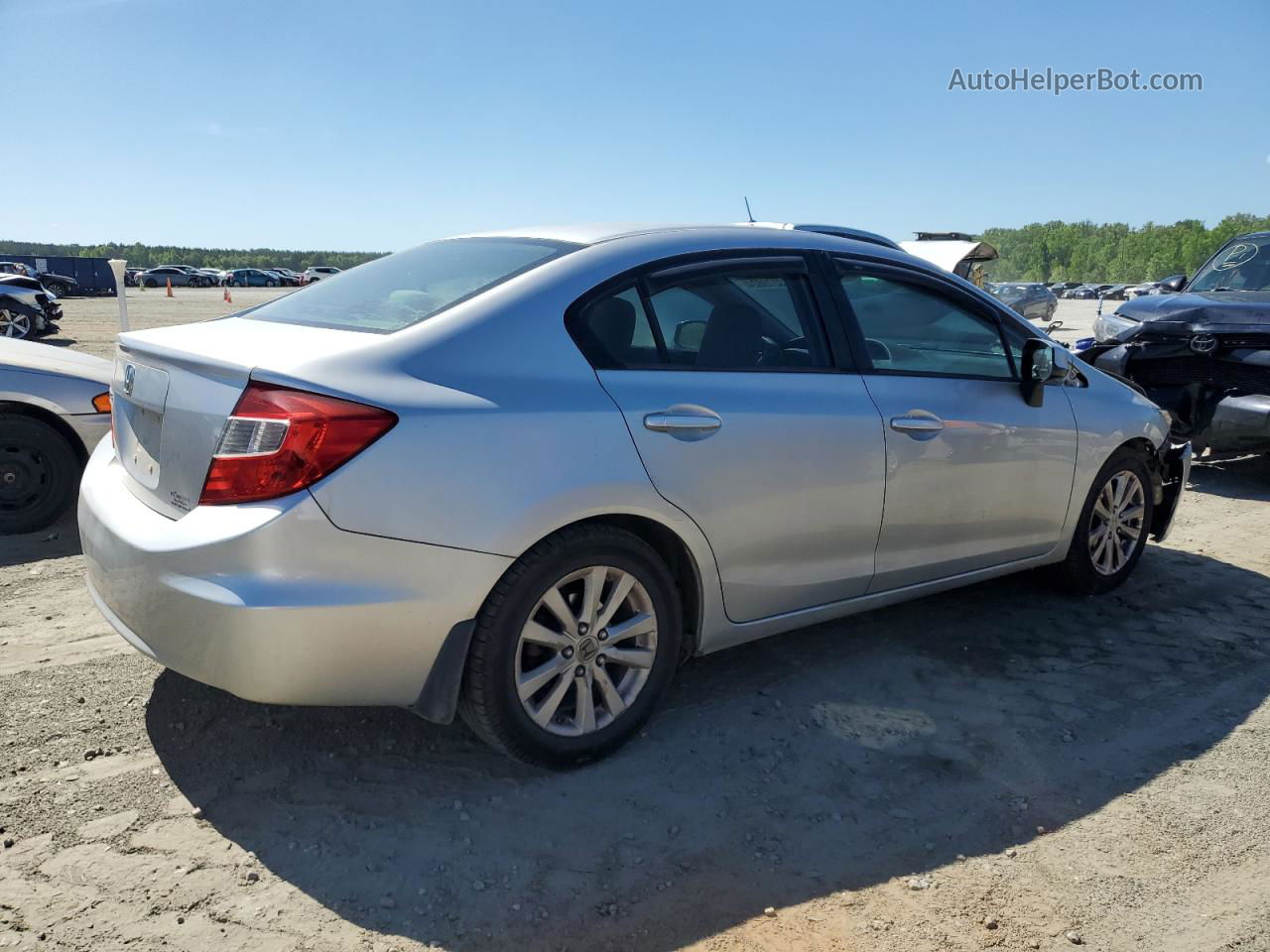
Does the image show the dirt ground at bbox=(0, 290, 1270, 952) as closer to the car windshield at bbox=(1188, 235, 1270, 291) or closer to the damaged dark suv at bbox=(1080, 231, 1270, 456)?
the damaged dark suv at bbox=(1080, 231, 1270, 456)

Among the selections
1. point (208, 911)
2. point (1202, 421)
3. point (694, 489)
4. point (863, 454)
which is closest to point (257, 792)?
point (208, 911)

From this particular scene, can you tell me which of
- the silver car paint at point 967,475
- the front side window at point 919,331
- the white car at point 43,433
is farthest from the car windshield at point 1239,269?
the white car at point 43,433

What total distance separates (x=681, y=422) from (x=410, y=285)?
1.06m

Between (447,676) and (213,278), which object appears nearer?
(447,676)

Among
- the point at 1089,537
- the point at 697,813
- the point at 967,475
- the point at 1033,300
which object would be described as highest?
the point at 1033,300

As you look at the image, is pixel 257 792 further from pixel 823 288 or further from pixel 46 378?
pixel 46 378

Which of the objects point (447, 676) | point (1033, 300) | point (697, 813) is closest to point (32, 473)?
point (447, 676)

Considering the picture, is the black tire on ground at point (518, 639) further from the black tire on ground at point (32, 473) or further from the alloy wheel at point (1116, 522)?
the black tire on ground at point (32, 473)

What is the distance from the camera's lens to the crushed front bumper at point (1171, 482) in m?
5.18

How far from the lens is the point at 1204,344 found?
7.48 metres

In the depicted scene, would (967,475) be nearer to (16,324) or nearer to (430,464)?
(430,464)

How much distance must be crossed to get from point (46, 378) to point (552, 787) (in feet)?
13.9

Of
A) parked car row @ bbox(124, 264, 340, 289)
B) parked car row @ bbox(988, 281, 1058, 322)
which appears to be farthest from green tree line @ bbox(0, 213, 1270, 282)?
parked car row @ bbox(988, 281, 1058, 322)

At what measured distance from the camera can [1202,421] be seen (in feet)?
24.5
